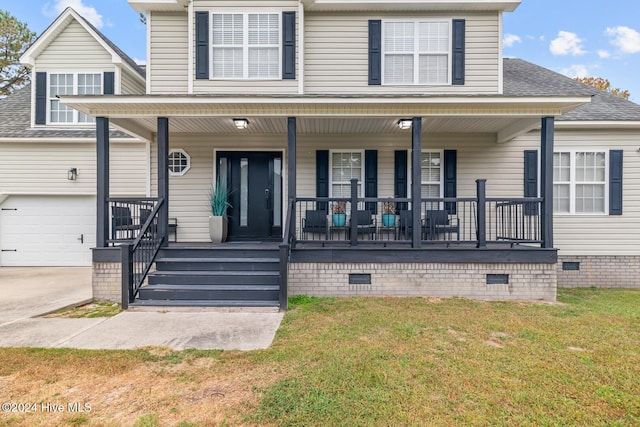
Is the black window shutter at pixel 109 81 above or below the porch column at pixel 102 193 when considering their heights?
above

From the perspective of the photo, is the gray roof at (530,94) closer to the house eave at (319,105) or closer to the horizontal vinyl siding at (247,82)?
the house eave at (319,105)

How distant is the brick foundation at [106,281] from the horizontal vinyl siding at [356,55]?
4878mm

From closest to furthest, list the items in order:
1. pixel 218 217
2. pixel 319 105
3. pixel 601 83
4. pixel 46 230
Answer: pixel 319 105, pixel 218 217, pixel 46 230, pixel 601 83

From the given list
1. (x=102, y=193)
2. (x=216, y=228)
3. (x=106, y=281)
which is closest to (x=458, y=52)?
(x=216, y=228)

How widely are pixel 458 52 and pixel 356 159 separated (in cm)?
293

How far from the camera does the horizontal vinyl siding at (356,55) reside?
22.0ft

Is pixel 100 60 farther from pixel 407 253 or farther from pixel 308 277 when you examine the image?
pixel 407 253

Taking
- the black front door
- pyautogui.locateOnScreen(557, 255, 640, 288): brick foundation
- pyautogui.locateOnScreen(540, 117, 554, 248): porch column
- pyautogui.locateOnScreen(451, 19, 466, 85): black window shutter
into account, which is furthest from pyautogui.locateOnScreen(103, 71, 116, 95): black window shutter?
pyautogui.locateOnScreen(557, 255, 640, 288): brick foundation

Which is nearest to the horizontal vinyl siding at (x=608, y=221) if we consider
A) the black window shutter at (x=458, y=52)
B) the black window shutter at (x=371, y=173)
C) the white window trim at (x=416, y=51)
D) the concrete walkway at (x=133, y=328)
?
the black window shutter at (x=458, y=52)

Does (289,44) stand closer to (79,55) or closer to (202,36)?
(202,36)

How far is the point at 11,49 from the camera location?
13.9 meters

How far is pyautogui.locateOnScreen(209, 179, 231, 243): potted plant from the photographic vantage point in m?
6.77

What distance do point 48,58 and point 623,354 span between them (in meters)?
12.4

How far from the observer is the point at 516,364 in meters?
3.06
